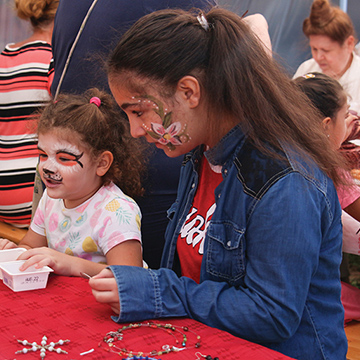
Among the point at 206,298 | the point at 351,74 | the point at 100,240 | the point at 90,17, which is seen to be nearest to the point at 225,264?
the point at 206,298

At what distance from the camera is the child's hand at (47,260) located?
1.35m

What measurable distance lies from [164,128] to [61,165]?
522 millimetres

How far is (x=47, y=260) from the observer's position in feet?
4.48

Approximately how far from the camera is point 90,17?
185cm

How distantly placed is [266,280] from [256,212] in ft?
0.50

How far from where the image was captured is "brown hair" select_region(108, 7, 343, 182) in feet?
3.84

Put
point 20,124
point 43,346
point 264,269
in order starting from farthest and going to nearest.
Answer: point 20,124, point 264,269, point 43,346

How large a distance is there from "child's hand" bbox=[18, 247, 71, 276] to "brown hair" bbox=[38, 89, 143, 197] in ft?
1.34

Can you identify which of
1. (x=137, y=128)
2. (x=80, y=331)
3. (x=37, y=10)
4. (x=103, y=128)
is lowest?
(x=80, y=331)

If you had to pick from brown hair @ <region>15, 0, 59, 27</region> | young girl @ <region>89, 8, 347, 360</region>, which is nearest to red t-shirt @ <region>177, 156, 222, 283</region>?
young girl @ <region>89, 8, 347, 360</region>

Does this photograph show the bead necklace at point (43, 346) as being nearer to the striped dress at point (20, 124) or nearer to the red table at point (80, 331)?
the red table at point (80, 331)

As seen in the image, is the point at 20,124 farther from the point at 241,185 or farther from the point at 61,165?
the point at 241,185

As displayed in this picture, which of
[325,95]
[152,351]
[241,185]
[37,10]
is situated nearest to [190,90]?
[241,185]

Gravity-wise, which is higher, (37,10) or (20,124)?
(37,10)
